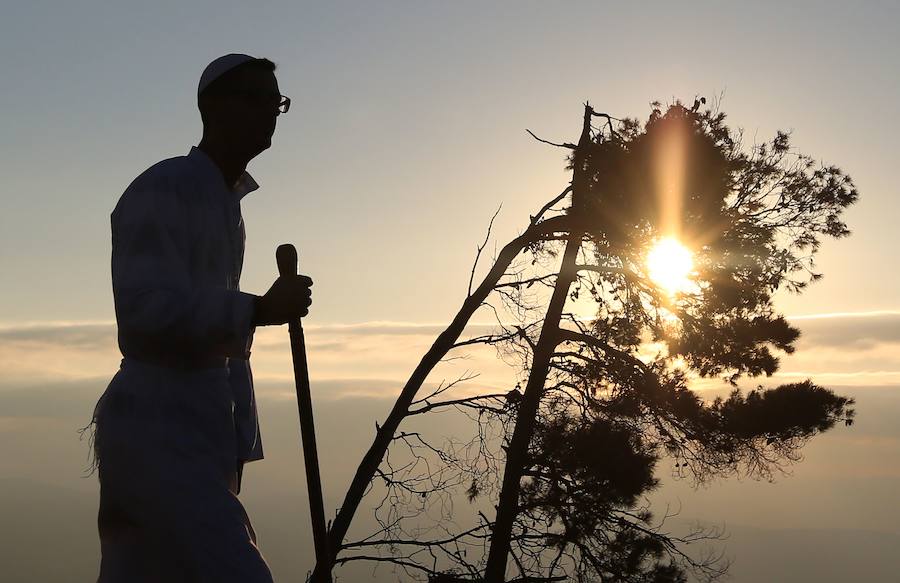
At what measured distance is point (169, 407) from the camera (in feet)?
8.92

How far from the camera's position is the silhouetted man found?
8.62 ft

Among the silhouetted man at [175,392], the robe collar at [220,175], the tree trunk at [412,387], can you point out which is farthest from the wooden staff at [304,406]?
the tree trunk at [412,387]

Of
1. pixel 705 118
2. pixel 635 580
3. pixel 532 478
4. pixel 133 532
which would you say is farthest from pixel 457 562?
pixel 133 532

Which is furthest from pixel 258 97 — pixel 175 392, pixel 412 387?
pixel 412 387

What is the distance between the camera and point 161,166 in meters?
2.88

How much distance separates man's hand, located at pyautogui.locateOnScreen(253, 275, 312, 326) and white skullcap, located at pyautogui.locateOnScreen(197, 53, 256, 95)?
2.51ft

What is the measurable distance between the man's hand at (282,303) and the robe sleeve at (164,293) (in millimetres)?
38

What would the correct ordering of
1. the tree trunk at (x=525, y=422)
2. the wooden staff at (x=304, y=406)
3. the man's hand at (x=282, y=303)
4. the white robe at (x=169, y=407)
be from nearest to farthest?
the white robe at (x=169, y=407), the man's hand at (x=282, y=303), the wooden staff at (x=304, y=406), the tree trunk at (x=525, y=422)

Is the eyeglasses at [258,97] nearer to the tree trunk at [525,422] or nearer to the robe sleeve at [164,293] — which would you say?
the robe sleeve at [164,293]

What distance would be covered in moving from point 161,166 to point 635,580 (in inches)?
307

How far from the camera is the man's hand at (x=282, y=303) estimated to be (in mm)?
2746

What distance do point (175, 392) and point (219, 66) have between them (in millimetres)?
1121

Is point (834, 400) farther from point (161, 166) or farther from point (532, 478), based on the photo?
point (161, 166)

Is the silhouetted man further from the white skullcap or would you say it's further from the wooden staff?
the white skullcap
